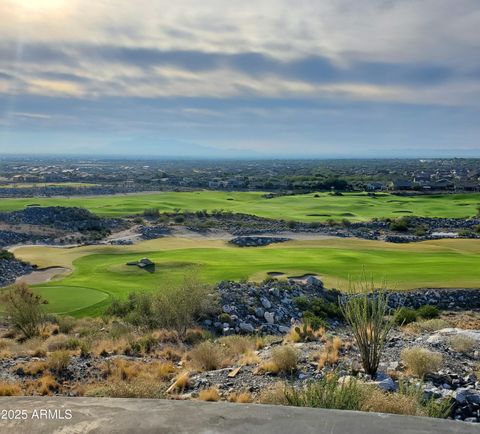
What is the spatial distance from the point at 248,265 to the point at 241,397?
26991mm

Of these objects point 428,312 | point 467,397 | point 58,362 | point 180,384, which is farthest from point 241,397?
point 428,312

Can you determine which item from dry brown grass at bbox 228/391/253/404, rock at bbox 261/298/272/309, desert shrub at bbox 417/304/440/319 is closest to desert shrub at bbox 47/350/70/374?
dry brown grass at bbox 228/391/253/404

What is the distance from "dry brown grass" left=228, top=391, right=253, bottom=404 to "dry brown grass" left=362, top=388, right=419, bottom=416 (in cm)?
246

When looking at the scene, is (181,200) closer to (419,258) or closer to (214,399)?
(419,258)

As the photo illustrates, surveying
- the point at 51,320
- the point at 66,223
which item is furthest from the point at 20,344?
the point at 66,223

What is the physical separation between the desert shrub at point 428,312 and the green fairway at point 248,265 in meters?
2.32

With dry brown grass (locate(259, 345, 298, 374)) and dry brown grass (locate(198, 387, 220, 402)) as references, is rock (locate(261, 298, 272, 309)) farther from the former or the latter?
dry brown grass (locate(198, 387, 220, 402))

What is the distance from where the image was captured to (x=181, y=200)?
103m

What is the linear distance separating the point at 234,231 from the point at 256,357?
2075 inches

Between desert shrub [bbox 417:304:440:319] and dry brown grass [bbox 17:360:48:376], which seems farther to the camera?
desert shrub [bbox 417:304:440:319]

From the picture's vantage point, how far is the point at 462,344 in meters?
13.6

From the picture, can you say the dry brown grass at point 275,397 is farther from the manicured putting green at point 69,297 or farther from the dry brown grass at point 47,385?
the manicured putting green at point 69,297

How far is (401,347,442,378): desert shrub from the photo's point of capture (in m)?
11.1

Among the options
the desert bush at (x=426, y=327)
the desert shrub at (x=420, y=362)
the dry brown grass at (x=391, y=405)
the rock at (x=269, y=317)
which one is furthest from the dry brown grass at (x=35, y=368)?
the rock at (x=269, y=317)
